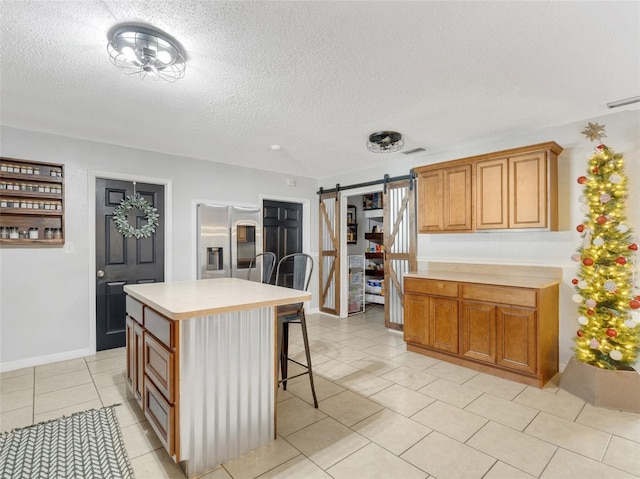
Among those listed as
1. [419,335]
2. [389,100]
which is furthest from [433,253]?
[389,100]

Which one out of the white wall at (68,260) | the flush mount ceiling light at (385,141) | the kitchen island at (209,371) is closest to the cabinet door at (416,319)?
the flush mount ceiling light at (385,141)

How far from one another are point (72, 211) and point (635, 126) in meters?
5.63

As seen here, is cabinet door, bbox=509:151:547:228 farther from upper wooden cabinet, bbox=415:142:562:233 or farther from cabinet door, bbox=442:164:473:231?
cabinet door, bbox=442:164:473:231

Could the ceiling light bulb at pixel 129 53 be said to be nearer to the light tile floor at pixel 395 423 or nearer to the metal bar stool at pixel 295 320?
the metal bar stool at pixel 295 320

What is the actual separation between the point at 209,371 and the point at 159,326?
16.2 inches

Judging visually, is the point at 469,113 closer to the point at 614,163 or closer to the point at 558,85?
the point at 558,85

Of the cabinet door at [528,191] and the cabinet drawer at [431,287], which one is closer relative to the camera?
the cabinet door at [528,191]

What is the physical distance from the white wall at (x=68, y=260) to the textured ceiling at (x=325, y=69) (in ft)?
0.87

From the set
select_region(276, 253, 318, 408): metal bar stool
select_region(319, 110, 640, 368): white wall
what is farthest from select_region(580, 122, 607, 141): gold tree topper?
select_region(276, 253, 318, 408): metal bar stool

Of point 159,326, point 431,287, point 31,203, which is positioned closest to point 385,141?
→ point 431,287

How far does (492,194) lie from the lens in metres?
3.44

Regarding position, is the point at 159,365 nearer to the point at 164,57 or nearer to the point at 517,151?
the point at 164,57

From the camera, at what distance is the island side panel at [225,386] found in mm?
1758

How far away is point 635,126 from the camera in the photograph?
9.49 ft
